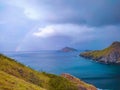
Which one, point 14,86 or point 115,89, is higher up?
point 115,89

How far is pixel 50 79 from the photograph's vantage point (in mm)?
97938

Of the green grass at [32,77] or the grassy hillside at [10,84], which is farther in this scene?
the green grass at [32,77]

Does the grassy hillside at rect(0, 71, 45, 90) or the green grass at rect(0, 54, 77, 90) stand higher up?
the green grass at rect(0, 54, 77, 90)

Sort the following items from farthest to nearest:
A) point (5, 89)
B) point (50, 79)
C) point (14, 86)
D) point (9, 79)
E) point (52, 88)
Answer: point (50, 79)
point (52, 88)
point (9, 79)
point (14, 86)
point (5, 89)

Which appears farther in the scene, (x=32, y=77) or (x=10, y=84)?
(x=32, y=77)

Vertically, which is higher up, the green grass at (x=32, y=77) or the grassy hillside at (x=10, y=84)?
the green grass at (x=32, y=77)

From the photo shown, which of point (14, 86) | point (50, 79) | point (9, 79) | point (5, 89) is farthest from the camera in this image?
point (50, 79)

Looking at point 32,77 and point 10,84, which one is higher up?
point 32,77

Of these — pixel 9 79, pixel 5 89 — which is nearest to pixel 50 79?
pixel 9 79

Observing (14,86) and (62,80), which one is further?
(62,80)

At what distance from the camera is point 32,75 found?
94125mm

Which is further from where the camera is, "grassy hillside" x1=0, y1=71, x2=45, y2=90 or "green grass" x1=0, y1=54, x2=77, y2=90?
"green grass" x1=0, y1=54, x2=77, y2=90

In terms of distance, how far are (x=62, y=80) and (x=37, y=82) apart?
8.52 metres

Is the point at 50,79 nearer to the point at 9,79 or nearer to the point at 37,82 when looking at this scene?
the point at 37,82
